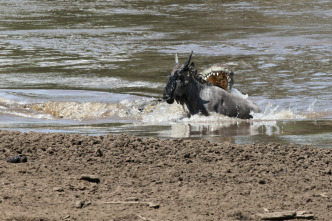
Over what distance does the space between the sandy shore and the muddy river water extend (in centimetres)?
148

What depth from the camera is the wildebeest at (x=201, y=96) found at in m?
11.6

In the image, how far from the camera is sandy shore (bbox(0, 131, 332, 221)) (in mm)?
5672

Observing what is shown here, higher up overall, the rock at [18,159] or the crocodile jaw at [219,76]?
the crocodile jaw at [219,76]

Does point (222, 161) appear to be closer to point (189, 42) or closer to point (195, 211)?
point (195, 211)

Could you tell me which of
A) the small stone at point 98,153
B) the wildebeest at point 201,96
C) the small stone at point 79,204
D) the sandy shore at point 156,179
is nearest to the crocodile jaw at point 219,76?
the wildebeest at point 201,96

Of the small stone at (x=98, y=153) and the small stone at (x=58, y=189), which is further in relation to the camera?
the small stone at (x=98, y=153)

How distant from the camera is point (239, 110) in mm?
12000

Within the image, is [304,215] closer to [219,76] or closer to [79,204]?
[79,204]

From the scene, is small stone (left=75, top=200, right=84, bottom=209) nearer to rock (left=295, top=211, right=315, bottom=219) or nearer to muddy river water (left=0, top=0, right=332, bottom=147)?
rock (left=295, top=211, right=315, bottom=219)

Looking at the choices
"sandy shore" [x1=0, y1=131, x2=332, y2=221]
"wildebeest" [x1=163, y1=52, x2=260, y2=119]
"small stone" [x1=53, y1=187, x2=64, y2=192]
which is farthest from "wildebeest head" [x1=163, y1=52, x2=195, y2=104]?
"small stone" [x1=53, y1=187, x2=64, y2=192]

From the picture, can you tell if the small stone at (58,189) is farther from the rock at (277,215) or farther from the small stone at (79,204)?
the rock at (277,215)

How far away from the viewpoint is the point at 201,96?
11898 mm

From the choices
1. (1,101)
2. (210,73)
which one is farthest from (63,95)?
(210,73)

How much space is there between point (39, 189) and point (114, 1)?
33.4 m
